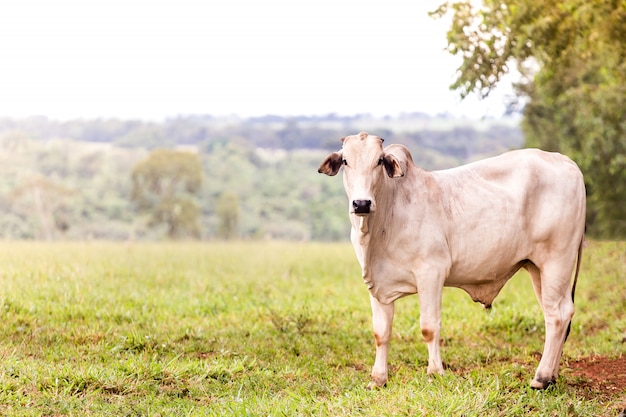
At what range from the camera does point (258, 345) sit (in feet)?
29.7

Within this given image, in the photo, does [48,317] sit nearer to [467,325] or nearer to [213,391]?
[213,391]

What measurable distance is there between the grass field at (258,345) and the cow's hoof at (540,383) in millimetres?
78

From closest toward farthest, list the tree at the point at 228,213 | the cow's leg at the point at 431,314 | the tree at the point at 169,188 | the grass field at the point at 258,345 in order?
the grass field at the point at 258,345 < the cow's leg at the point at 431,314 < the tree at the point at 169,188 < the tree at the point at 228,213

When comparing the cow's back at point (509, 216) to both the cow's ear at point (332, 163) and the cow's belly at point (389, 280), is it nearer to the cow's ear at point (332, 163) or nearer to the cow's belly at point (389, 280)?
the cow's belly at point (389, 280)

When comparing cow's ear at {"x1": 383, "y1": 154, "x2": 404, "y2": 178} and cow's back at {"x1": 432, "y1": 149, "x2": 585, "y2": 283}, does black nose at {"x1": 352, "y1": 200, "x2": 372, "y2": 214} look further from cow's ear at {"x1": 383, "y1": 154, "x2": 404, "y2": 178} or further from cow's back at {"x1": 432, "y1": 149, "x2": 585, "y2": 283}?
cow's back at {"x1": 432, "y1": 149, "x2": 585, "y2": 283}

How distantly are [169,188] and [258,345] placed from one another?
36.5m

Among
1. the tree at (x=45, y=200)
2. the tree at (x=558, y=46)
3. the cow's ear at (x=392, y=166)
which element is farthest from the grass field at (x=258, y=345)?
the tree at (x=45, y=200)

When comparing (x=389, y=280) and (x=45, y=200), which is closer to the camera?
(x=389, y=280)

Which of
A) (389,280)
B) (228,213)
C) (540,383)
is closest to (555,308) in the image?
(540,383)

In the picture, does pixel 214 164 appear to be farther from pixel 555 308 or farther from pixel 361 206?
pixel 361 206

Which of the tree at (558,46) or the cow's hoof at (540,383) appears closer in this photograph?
the cow's hoof at (540,383)

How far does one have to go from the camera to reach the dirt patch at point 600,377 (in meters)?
7.11

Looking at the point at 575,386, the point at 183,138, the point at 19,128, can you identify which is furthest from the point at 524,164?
the point at 183,138

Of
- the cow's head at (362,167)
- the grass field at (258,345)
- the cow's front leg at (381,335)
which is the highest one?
the cow's head at (362,167)
